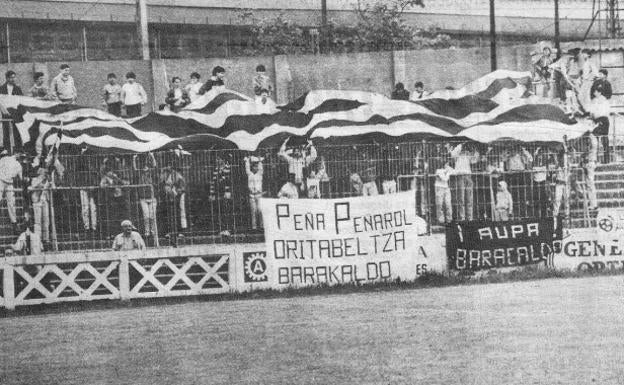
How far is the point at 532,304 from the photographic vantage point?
555 inches

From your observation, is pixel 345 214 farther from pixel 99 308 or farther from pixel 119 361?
pixel 119 361

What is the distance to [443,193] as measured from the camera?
17594 mm

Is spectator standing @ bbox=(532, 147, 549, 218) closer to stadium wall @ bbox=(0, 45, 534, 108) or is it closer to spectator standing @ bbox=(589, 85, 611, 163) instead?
spectator standing @ bbox=(589, 85, 611, 163)

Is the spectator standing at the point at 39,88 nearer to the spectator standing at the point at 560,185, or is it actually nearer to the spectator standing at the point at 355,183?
the spectator standing at the point at 355,183

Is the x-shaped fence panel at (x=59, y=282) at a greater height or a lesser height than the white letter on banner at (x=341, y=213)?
lesser

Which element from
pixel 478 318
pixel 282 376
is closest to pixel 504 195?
pixel 478 318

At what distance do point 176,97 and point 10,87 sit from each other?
351 cm

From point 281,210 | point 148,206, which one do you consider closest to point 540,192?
point 281,210

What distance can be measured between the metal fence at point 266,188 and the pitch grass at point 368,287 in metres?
0.93

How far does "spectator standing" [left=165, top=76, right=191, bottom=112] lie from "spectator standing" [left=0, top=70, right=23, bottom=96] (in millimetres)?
3171

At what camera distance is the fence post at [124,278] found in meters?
16.6

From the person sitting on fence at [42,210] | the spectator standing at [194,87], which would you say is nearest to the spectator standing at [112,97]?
the spectator standing at [194,87]

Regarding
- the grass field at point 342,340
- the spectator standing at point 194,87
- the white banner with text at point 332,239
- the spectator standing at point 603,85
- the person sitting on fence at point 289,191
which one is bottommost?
the grass field at point 342,340

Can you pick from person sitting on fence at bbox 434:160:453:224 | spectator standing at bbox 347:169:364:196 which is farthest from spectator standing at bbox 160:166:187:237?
person sitting on fence at bbox 434:160:453:224
